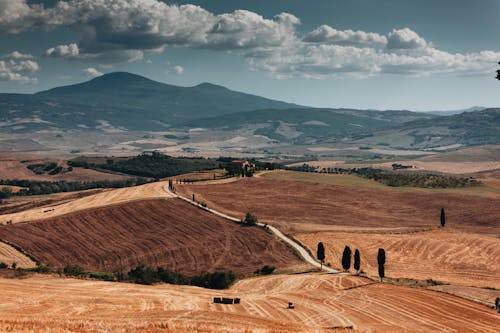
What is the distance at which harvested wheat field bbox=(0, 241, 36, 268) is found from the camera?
331ft

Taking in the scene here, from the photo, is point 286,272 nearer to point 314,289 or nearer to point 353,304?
point 314,289

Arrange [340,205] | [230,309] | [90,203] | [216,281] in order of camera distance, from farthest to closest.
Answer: [340,205]
[90,203]
[216,281]
[230,309]

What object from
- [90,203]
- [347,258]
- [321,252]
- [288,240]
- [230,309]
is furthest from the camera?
[90,203]

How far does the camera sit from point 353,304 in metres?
61.3

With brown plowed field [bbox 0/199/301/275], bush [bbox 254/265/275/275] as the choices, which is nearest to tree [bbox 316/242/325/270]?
brown plowed field [bbox 0/199/301/275]

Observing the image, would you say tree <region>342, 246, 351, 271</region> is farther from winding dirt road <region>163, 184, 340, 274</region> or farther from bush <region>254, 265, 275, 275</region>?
bush <region>254, 265, 275, 275</region>

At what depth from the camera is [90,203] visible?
148 meters

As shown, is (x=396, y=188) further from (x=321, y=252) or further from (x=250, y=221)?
(x=321, y=252)

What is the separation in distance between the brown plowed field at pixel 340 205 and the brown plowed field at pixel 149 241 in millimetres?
15171

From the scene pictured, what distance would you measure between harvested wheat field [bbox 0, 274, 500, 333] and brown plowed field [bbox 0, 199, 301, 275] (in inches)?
1269

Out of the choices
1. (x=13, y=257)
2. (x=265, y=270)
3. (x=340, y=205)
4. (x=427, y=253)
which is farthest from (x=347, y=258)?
(x=340, y=205)

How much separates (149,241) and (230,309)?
220 ft

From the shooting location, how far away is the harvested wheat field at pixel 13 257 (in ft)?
331

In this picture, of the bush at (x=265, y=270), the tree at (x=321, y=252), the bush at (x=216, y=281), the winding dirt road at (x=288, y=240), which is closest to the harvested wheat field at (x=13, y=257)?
the bush at (x=216, y=281)
